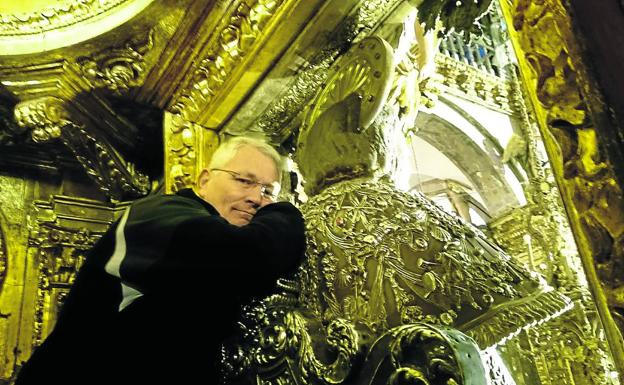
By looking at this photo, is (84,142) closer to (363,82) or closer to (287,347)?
(363,82)

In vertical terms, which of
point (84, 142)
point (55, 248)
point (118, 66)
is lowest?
point (55, 248)

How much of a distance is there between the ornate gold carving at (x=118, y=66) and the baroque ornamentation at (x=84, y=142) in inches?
7.2

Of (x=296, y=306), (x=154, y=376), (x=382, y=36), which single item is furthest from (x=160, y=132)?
(x=154, y=376)

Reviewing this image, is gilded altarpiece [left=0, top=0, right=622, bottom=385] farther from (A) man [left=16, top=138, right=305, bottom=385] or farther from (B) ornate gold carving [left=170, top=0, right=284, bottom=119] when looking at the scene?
(A) man [left=16, top=138, right=305, bottom=385]

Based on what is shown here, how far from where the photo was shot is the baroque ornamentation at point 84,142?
7.72 ft

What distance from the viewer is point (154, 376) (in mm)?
1037

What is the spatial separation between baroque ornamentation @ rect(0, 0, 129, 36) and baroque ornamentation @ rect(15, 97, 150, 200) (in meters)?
0.28

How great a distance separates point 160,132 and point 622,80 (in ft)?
7.33

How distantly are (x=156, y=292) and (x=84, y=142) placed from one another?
1.70 metres

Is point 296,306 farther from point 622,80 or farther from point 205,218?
point 622,80

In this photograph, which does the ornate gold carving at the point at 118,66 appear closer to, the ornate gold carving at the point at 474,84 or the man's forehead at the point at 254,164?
the man's forehead at the point at 254,164

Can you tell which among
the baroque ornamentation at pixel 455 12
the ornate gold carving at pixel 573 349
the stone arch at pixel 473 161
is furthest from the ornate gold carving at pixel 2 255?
the stone arch at pixel 473 161

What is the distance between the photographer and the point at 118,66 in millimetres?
2326

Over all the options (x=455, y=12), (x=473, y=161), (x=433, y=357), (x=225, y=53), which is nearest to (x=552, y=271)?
(x=473, y=161)
